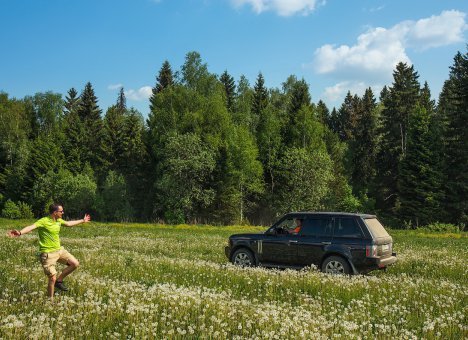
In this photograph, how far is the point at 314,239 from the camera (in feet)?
44.7

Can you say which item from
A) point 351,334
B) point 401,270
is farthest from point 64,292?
point 401,270

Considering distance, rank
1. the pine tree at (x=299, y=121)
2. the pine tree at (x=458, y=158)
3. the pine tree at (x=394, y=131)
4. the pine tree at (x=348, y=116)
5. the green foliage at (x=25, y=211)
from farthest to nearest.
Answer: the pine tree at (x=348, y=116) → the pine tree at (x=299, y=121) → the green foliage at (x=25, y=211) → the pine tree at (x=394, y=131) → the pine tree at (x=458, y=158)

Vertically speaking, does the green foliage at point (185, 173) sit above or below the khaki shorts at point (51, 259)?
above

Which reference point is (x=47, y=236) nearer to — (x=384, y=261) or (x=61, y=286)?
(x=61, y=286)

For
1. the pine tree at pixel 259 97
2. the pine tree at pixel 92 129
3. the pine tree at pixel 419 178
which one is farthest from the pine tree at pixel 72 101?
the pine tree at pixel 419 178

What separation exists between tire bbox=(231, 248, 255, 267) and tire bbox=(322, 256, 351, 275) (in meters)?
2.65

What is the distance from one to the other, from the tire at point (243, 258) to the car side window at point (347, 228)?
10.0ft

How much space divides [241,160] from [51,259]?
47.6 metres

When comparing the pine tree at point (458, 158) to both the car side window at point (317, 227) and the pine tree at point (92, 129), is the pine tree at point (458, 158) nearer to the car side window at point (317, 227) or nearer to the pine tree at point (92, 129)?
the car side window at point (317, 227)

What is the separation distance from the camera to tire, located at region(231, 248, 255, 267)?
48.8 feet

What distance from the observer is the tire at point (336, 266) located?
42.1ft

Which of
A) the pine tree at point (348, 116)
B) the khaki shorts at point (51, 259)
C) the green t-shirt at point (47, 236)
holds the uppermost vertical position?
the pine tree at point (348, 116)

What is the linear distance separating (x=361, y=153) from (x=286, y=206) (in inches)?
758

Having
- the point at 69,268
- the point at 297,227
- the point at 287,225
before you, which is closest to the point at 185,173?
the point at 287,225
